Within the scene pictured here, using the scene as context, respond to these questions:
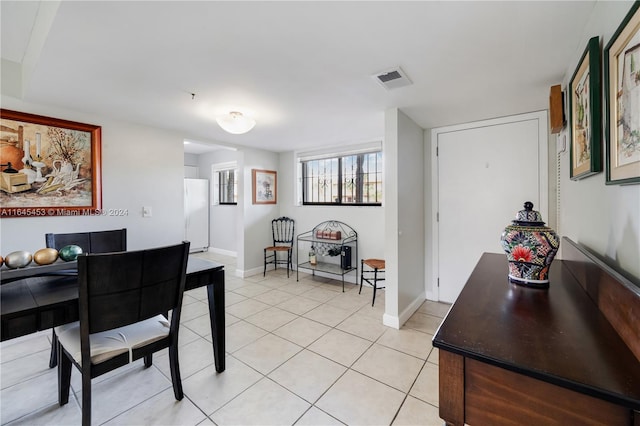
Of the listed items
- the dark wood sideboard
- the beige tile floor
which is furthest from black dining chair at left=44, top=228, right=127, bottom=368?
the dark wood sideboard

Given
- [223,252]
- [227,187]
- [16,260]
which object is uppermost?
[227,187]

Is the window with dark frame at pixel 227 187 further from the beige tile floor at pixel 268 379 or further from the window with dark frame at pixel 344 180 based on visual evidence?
the beige tile floor at pixel 268 379

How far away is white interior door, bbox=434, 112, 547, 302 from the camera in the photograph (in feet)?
8.98

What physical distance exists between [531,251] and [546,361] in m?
0.71

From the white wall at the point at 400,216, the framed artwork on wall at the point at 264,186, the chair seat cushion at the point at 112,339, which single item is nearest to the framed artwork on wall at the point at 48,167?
the chair seat cushion at the point at 112,339

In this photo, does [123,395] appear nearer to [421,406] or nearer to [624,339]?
[421,406]

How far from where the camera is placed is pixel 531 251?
122cm

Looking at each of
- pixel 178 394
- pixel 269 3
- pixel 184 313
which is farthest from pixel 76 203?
pixel 269 3

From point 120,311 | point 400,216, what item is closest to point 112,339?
point 120,311

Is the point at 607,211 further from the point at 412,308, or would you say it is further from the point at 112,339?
the point at 112,339

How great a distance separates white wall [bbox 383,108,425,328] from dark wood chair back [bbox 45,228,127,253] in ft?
8.07

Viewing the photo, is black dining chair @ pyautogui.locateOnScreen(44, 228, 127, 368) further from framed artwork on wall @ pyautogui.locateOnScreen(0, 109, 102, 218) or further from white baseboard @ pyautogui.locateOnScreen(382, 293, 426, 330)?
white baseboard @ pyautogui.locateOnScreen(382, 293, 426, 330)

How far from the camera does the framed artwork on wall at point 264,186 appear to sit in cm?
459

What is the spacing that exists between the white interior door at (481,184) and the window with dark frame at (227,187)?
14.5 ft
